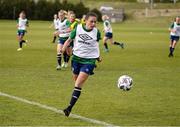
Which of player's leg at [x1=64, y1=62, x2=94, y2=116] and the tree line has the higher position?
player's leg at [x1=64, y1=62, x2=94, y2=116]

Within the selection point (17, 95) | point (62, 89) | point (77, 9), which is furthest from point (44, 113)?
point (77, 9)

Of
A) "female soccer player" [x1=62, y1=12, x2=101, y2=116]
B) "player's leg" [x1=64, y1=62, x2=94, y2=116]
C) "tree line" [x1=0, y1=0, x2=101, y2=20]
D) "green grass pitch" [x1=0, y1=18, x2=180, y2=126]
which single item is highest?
"female soccer player" [x1=62, y1=12, x2=101, y2=116]

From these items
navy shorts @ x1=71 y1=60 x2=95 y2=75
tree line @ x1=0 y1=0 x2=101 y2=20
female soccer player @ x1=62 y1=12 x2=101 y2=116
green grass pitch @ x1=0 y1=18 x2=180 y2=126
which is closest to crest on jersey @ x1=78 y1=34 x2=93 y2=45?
female soccer player @ x1=62 y1=12 x2=101 y2=116

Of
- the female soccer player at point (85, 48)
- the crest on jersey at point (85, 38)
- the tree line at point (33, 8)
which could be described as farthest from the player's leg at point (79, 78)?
the tree line at point (33, 8)

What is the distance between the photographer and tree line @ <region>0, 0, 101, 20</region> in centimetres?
9081

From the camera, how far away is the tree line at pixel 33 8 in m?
90.8

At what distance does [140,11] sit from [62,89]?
90.1m

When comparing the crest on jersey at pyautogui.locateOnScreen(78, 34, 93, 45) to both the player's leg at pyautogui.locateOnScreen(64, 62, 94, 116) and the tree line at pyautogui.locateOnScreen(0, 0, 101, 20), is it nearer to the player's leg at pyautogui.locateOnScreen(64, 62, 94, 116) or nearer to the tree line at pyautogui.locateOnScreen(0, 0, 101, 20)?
the player's leg at pyautogui.locateOnScreen(64, 62, 94, 116)

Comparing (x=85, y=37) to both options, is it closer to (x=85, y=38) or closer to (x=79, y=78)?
(x=85, y=38)

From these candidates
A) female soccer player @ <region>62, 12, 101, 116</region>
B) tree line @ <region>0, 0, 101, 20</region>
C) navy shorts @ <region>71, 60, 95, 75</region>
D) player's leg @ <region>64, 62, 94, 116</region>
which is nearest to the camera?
player's leg @ <region>64, 62, 94, 116</region>

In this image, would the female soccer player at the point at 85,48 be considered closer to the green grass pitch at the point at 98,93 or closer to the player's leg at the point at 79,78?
the player's leg at the point at 79,78

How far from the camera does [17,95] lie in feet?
50.4

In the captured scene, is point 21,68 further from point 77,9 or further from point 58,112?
point 77,9

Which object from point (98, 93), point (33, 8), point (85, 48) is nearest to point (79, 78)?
point (85, 48)
